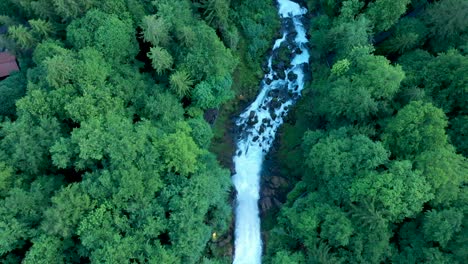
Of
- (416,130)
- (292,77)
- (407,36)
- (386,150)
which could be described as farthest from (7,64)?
(407,36)

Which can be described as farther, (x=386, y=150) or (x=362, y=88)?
(x=362, y=88)

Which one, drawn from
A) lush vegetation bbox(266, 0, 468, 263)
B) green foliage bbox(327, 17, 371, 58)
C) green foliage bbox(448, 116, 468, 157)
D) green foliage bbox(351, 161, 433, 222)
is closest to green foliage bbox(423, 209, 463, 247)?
lush vegetation bbox(266, 0, 468, 263)

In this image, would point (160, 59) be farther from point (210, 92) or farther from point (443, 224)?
point (443, 224)

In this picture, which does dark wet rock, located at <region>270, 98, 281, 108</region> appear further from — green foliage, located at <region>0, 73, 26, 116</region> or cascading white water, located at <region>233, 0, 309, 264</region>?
green foliage, located at <region>0, 73, 26, 116</region>

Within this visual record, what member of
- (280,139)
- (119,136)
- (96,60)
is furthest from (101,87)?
(280,139)

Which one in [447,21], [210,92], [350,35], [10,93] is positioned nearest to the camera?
[10,93]

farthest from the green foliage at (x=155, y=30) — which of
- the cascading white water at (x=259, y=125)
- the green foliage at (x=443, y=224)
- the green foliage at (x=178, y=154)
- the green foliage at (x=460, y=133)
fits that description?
the green foliage at (x=443, y=224)

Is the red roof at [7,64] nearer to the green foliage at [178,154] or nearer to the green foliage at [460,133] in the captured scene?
the green foliage at [178,154]

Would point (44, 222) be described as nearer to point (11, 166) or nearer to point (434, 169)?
point (11, 166)
